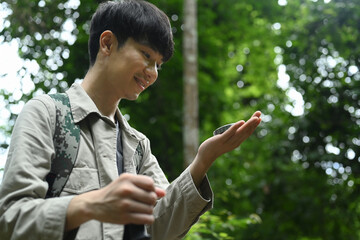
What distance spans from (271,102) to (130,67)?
27.5 feet

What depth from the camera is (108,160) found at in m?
1.78

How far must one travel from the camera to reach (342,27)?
7.02 m

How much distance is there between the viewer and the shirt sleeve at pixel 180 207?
6.10 feet

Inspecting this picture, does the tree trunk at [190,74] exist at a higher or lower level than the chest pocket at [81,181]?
lower

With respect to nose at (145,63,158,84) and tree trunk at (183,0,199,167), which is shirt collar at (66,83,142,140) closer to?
nose at (145,63,158,84)

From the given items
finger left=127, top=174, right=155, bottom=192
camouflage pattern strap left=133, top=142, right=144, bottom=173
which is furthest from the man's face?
finger left=127, top=174, right=155, bottom=192

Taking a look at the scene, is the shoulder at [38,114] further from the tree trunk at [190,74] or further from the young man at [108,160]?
the tree trunk at [190,74]

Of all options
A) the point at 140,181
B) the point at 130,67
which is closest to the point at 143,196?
the point at 140,181

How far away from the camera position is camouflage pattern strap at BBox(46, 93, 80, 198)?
5.36 ft

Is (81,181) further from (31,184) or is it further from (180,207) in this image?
(180,207)

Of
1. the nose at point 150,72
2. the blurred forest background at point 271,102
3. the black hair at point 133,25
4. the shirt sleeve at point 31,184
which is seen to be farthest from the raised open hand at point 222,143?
the blurred forest background at point 271,102

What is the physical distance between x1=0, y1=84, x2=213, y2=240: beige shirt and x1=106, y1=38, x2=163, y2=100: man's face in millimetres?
139

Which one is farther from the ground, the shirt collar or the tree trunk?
the shirt collar

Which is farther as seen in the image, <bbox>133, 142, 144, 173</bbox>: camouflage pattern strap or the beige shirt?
<bbox>133, 142, 144, 173</bbox>: camouflage pattern strap
